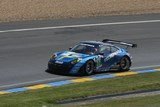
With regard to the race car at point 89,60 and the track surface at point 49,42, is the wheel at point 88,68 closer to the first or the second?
the race car at point 89,60

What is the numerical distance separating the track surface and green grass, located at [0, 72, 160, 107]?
214 cm

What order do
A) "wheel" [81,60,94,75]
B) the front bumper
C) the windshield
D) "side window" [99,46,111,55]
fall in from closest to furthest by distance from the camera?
the front bumper, "wheel" [81,60,94,75], the windshield, "side window" [99,46,111,55]

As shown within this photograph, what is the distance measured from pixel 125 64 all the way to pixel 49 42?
6.75 meters

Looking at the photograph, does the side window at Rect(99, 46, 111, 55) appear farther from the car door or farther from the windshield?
the windshield

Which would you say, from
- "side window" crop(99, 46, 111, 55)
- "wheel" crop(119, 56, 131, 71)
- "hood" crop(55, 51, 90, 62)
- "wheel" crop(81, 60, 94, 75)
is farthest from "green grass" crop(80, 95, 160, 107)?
"wheel" crop(119, 56, 131, 71)

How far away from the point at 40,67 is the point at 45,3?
18.3 meters

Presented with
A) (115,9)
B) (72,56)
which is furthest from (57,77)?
(115,9)

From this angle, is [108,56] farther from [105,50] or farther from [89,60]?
[89,60]

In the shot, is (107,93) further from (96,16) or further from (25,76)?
(96,16)

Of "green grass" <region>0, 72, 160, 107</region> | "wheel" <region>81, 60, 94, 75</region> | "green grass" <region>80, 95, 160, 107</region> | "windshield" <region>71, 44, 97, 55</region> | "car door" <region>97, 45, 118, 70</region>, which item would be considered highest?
"windshield" <region>71, 44, 97, 55</region>

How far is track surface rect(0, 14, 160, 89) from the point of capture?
83.0 feet

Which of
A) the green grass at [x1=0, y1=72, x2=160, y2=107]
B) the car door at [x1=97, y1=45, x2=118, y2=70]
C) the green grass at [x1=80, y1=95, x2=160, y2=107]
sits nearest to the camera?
the green grass at [x1=80, y1=95, x2=160, y2=107]

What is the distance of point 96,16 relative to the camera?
41.3 metres

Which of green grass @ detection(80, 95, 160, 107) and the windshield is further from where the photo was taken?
the windshield
